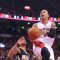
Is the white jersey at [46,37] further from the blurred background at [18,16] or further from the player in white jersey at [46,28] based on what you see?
the blurred background at [18,16]

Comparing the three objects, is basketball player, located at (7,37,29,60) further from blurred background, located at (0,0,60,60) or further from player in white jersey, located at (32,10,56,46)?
blurred background, located at (0,0,60,60)

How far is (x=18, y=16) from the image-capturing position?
58.1 feet

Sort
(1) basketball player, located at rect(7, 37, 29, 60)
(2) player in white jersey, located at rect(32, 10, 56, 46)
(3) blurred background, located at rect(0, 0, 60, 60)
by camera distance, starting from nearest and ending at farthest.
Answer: (1) basketball player, located at rect(7, 37, 29, 60)
(2) player in white jersey, located at rect(32, 10, 56, 46)
(3) blurred background, located at rect(0, 0, 60, 60)

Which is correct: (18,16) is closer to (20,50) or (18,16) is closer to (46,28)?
(46,28)

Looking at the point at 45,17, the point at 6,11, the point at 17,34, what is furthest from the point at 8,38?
the point at 45,17

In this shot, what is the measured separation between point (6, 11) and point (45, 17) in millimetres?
14812

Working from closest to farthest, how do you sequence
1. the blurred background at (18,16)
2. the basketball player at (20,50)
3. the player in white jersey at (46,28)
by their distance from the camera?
the basketball player at (20,50)
the player in white jersey at (46,28)
the blurred background at (18,16)

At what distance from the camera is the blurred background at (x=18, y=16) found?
673 inches

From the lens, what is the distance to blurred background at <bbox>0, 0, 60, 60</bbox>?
673 inches

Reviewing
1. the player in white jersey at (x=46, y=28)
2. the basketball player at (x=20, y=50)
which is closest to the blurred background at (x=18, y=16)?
the player in white jersey at (x=46, y=28)

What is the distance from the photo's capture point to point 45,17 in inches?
110

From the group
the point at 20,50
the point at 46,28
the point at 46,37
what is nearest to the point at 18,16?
the point at 46,28

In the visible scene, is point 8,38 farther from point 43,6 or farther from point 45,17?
point 45,17

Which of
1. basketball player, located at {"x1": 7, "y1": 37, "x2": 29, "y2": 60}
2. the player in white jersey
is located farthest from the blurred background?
basketball player, located at {"x1": 7, "y1": 37, "x2": 29, "y2": 60}
